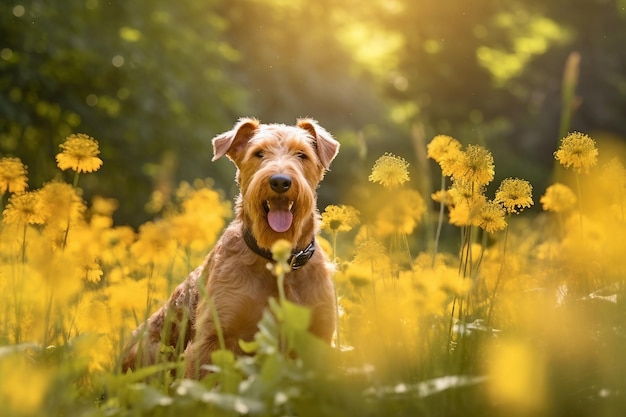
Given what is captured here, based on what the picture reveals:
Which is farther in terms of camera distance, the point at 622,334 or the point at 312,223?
the point at 312,223

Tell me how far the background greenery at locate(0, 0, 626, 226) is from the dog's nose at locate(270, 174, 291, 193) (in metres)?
6.62

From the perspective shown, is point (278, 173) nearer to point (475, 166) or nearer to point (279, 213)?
point (279, 213)

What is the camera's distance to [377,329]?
3.15 m

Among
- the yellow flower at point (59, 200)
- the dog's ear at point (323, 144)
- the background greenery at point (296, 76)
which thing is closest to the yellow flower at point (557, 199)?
the dog's ear at point (323, 144)

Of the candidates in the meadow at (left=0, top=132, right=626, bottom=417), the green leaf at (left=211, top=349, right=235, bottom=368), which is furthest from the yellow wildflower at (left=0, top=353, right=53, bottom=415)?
the green leaf at (left=211, top=349, right=235, bottom=368)

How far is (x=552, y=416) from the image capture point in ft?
9.41

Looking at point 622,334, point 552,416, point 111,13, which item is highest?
point 111,13

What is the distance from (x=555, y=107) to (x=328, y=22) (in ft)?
20.1

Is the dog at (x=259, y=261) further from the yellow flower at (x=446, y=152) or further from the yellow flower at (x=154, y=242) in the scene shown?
the yellow flower at (x=446, y=152)

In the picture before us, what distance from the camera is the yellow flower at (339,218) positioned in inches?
155

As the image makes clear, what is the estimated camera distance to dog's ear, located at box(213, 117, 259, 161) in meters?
4.78

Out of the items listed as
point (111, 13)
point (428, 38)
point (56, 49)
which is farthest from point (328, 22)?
point (56, 49)

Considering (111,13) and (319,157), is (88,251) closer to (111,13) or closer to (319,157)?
(319,157)

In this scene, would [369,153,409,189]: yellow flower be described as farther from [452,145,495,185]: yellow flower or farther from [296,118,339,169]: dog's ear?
[296,118,339,169]: dog's ear
